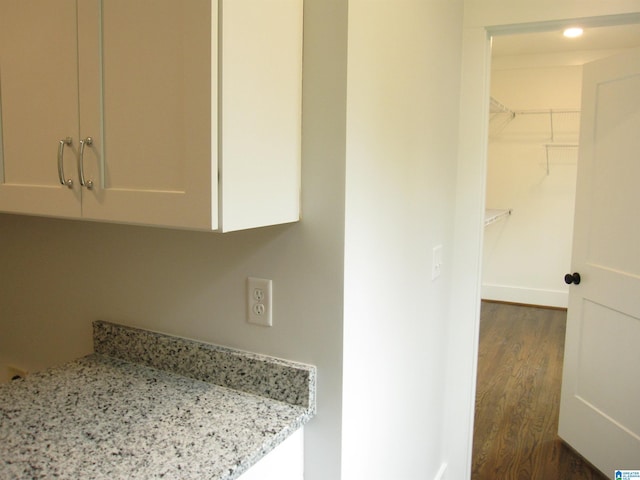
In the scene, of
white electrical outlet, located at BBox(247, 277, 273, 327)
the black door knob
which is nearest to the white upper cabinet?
white electrical outlet, located at BBox(247, 277, 273, 327)

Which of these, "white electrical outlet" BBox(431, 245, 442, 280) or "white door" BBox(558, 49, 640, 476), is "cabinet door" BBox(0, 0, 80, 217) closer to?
"white electrical outlet" BBox(431, 245, 442, 280)

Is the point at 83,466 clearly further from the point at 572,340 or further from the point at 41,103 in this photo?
the point at 572,340

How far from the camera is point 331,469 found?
117cm

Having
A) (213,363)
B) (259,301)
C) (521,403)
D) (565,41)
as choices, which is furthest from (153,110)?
(565,41)

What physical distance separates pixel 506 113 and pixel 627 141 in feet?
11.0

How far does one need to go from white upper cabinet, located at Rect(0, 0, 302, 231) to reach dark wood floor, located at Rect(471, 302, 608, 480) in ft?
7.47

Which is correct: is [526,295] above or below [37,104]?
below

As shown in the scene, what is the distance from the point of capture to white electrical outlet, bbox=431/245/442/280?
1.84 metres

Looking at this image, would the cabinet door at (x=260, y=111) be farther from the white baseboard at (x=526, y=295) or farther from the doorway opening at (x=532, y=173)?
the white baseboard at (x=526, y=295)

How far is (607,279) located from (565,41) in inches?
129

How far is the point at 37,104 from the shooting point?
3.54ft

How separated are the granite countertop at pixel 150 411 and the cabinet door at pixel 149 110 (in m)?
0.43

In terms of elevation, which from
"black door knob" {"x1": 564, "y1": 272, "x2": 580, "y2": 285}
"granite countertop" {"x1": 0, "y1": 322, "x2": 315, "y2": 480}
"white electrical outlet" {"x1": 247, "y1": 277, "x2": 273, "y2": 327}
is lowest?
"granite countertop" {"x1": 0, "y1": 322, "x2": 315, "y2": 480}

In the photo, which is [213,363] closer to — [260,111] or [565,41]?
[260,111]
